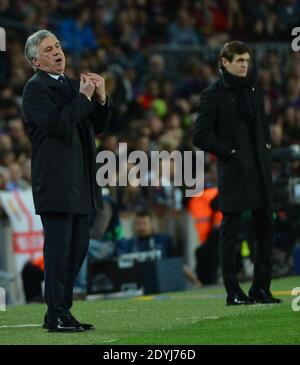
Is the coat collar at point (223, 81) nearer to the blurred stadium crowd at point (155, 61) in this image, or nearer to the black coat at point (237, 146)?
the black coat at point (237, 146)

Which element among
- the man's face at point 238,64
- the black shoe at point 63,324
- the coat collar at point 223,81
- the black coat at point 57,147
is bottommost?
the black shoe at point 63,324

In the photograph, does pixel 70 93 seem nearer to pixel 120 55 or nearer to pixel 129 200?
pixel 129 200

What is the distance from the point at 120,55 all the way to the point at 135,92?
2.65 feet

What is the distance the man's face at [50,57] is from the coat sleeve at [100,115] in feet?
1.13

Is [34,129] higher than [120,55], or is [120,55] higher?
[120,55]

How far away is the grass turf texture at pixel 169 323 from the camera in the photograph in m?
8.47

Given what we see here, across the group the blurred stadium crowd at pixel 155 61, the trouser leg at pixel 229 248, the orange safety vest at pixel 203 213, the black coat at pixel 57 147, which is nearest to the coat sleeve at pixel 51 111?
the black coat at pixel 57 147

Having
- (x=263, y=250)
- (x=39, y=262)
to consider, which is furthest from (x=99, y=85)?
(x=39, y=262)

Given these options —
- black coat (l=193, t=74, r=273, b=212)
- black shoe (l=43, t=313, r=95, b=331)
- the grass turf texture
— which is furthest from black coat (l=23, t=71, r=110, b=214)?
black coat (l=193, t=74, r=273, b=212)

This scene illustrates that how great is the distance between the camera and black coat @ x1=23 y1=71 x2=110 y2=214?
29.0ft

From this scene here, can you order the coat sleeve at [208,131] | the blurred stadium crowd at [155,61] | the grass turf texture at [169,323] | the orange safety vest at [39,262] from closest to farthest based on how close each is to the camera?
the grass turf texture at [169,323]
the coat sleeve at [208,131]
the orange safety vest at [39,262]
the blurred stadium crowd at [155,61]

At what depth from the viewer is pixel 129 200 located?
1692cm
